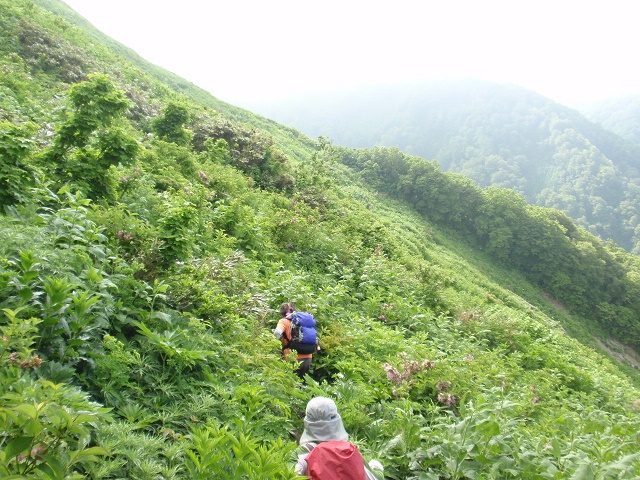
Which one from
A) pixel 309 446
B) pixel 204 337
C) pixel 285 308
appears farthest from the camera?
pixel 285 308

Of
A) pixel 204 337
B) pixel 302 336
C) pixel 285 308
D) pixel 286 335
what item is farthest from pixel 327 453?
pixel 285 308

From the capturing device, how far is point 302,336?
562 centimetres

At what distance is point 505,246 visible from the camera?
47719 mm

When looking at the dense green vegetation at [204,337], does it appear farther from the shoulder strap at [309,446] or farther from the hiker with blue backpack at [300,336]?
the hiker with blue backpack at [300,336]

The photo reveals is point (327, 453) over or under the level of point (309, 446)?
over

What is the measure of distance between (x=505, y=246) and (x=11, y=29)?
49.5 metres

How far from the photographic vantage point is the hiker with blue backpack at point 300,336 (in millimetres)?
5605

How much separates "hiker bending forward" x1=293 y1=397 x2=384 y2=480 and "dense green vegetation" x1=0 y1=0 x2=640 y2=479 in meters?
0.27


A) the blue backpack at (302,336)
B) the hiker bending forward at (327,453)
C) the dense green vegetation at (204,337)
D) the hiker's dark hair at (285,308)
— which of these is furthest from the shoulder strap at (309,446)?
the hiker's dark hair at (285,308)

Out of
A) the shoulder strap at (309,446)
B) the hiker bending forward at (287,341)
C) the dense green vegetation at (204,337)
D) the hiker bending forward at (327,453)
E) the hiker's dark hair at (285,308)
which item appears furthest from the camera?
the hiker's dark hair at (285,308)

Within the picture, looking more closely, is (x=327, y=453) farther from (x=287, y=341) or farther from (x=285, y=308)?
(x=285, y=308)

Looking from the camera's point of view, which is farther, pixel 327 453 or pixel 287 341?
pixel 287 341

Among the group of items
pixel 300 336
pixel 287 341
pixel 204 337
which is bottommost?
pixel 287 341

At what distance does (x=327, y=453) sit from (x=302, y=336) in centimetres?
266
